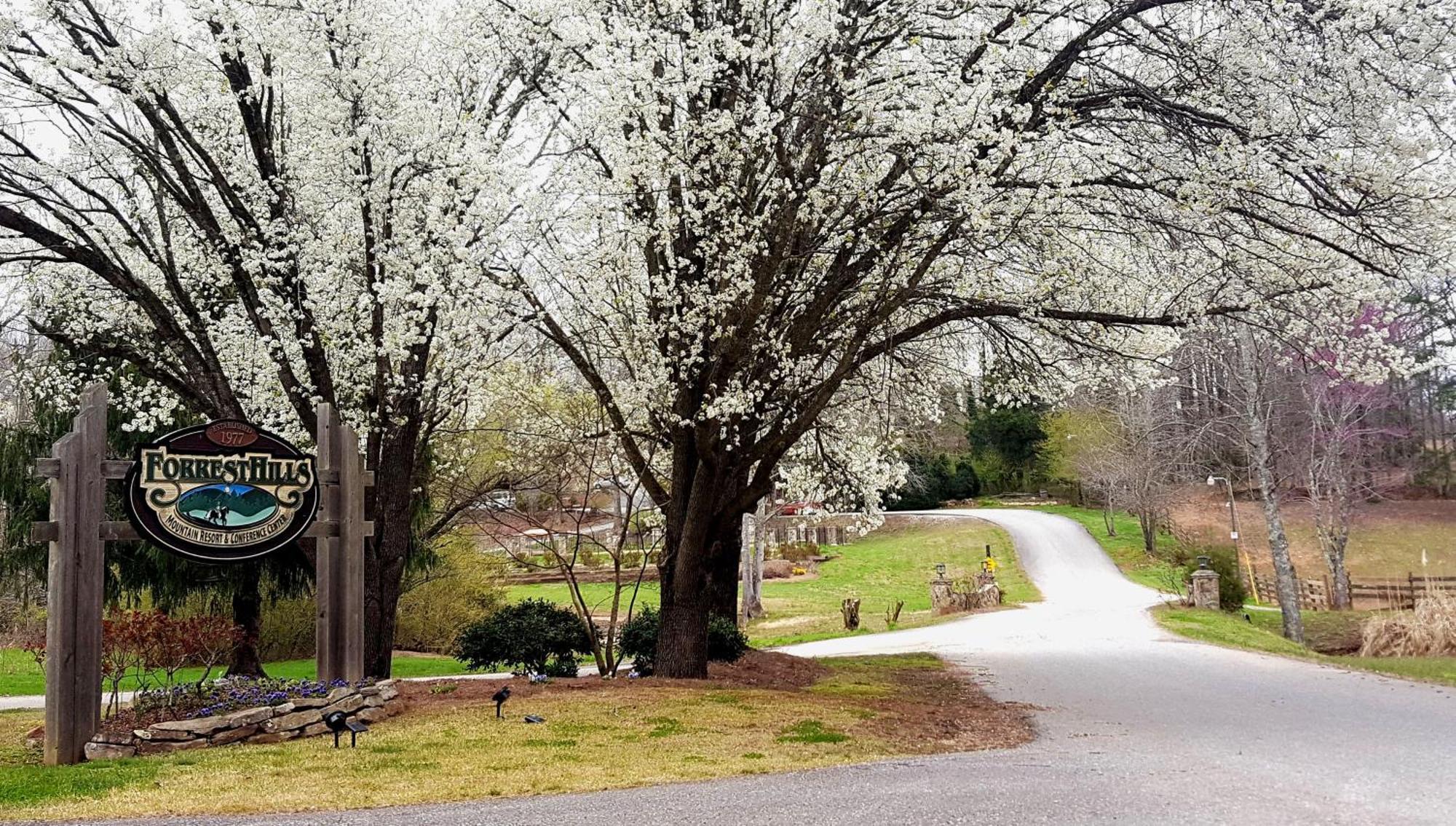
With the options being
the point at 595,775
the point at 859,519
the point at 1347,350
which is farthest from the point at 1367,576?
the point at 595,775

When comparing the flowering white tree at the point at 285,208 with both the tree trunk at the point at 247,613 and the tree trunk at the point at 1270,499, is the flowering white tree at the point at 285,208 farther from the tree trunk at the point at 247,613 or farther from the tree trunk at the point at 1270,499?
the tree trunk at the point at 1270,499

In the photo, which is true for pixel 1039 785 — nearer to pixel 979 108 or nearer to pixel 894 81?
pixel 979 108

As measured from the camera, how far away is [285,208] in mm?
10969

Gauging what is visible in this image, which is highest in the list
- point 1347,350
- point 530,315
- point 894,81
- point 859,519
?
point 894,81

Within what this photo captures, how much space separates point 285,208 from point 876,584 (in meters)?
25.7

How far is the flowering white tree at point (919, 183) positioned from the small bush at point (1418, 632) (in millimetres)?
8829

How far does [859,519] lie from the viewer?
19.4 meters

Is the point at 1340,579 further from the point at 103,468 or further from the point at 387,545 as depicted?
the point at 103,468

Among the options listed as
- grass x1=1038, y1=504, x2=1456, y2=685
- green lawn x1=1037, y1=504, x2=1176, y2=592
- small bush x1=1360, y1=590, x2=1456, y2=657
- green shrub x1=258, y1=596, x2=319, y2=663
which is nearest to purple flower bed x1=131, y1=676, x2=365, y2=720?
green shrub x1=258, y1=596, x2=319, y2=663

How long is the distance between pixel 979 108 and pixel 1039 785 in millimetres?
5381

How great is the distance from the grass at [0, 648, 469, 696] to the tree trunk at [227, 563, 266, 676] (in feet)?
2.36

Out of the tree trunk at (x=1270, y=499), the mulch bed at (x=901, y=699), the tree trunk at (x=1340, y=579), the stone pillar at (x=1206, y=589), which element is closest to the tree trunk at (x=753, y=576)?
the stone pillar at (x=1206, y=589)

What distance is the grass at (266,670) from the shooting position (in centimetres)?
1602

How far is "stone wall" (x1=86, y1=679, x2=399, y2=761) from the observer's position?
795 cm
